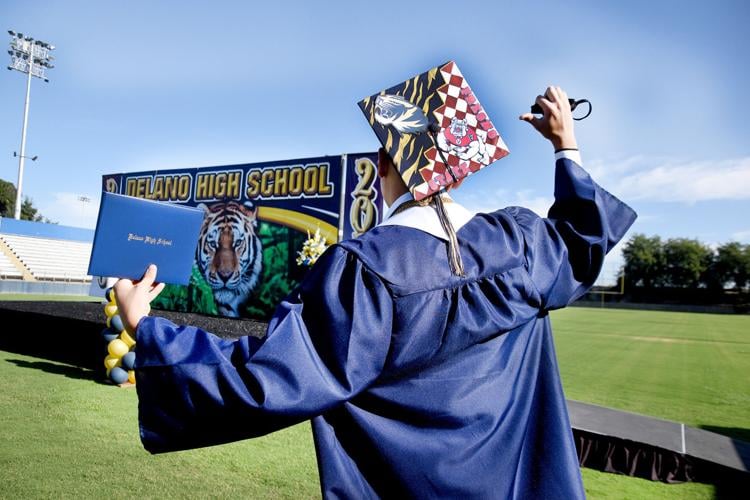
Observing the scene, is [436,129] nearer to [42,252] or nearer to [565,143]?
[565,143]

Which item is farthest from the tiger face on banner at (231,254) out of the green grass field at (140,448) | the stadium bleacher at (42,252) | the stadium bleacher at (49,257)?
the stadium bleacher at (49,257)

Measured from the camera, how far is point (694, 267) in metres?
52.8

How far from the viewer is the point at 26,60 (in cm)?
3241

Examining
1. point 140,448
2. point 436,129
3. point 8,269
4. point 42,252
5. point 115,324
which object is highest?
point 436,129

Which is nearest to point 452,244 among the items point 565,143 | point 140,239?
point 565,143

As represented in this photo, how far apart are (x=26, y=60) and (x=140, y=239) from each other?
3967cm

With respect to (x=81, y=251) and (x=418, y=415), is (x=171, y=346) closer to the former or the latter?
(x=418, y=415)

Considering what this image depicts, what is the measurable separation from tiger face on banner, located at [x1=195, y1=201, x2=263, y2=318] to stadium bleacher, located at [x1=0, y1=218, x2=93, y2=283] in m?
20.2

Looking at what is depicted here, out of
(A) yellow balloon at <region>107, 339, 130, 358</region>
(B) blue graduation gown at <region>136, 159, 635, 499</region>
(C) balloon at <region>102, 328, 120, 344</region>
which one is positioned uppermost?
(B) blue graduation gown at <region>136, 159, 635, 499</region>

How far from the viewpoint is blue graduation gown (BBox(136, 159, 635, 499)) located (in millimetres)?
920

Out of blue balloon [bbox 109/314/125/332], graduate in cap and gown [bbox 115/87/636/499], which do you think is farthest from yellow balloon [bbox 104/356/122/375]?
graduate in cap and gown [bbox 115/87/636/499]

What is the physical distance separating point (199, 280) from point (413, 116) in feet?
33.8

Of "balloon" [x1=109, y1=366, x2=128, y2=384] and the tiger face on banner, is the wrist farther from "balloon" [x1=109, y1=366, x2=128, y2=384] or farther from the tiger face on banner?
the tiger face on banner

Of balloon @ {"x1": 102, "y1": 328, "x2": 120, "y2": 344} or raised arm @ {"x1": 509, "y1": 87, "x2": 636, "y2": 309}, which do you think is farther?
balloon @ {"x1": 102, "y1": 328, "x2": 120, "y2": 344}
